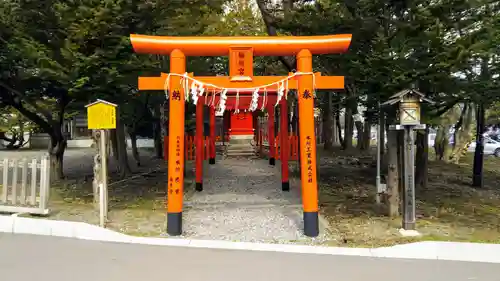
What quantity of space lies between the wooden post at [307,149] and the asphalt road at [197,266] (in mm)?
1499

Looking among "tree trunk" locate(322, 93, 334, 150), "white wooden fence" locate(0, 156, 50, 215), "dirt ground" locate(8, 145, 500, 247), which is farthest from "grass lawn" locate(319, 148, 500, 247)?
"tree trunk" locate(322, 93, 334, 150)

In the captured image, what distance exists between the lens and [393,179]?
30.7ft

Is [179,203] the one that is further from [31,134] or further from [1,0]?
[31,134]

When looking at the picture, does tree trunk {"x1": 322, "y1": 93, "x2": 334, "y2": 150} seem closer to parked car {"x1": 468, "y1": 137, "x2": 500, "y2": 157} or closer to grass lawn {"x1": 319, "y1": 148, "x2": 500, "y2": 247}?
grass lawn {"x1": 319, "y1": 148, "x2": 500, "y2": 247}

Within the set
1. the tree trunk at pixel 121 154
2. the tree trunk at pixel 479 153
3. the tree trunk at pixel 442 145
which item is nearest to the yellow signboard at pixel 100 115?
the tree trunk at pixel 121 154

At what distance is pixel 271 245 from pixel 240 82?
10.3 feet

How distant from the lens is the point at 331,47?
26.7ft

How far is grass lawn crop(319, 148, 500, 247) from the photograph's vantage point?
25.8 ft

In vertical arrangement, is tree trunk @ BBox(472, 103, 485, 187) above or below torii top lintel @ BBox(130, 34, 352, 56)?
below

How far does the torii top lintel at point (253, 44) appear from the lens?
318 inches

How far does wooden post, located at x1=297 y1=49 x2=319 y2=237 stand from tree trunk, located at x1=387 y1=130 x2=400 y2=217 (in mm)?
2244

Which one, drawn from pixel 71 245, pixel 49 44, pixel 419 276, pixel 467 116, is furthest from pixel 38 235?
pixel 467 116

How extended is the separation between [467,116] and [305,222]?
15.1m

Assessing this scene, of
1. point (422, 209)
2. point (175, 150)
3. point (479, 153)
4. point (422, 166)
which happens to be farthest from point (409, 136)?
point (479, 153)
